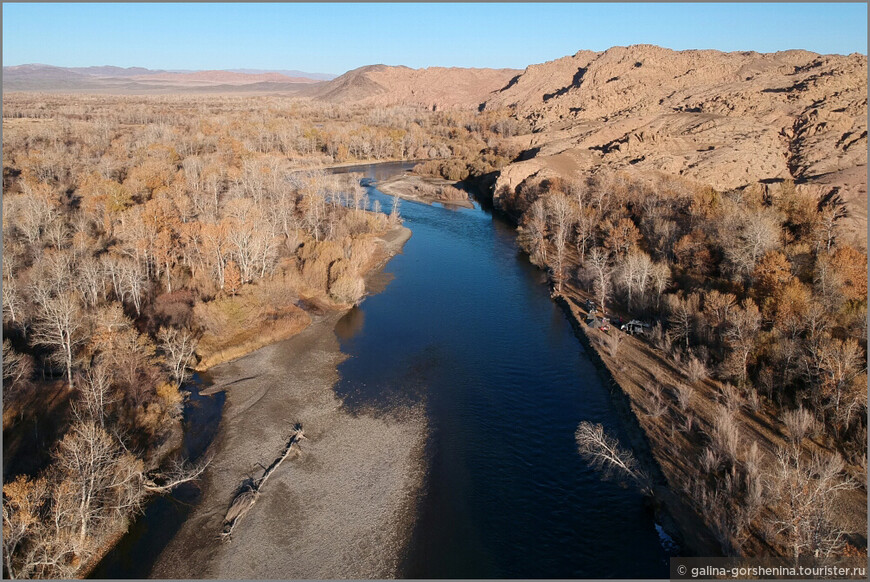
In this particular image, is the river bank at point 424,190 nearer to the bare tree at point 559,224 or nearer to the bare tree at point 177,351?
the bare tree at point 559,224

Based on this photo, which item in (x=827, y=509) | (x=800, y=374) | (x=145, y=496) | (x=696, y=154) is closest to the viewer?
(x=827, y=509)

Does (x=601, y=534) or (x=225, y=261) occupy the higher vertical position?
(x=225, y=261)

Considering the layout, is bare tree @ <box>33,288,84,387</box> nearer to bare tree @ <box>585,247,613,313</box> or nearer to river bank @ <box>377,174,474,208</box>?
bare tree @ <box>585,247,613,313</box>

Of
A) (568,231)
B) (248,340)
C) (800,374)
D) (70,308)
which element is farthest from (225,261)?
(800,374)

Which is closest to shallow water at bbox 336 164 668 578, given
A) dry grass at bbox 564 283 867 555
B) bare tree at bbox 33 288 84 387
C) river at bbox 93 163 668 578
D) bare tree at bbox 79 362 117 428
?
river at bbox 93 163 668 578

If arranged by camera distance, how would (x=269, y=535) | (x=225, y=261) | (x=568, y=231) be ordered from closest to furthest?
(x=269, y=535) < (x=225, y=261) < (x=568, y=231)

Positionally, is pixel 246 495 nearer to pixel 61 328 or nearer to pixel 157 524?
pixel 157 524

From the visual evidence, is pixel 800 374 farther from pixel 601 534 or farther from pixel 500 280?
pixel 500 280
